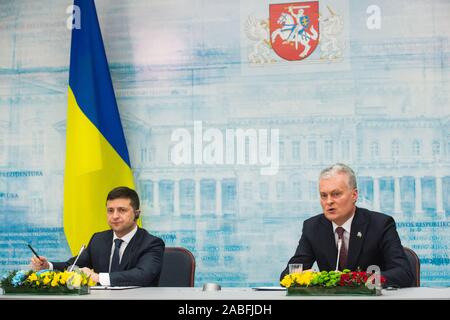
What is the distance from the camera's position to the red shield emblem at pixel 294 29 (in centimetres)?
542

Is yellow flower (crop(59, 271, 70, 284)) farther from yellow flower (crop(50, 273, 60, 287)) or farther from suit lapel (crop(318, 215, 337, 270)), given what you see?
suit lapel (crop(318, 215, 337, 270))

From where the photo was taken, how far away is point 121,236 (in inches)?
166

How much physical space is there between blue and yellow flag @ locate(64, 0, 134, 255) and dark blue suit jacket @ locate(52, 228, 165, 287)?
1057 millimetres

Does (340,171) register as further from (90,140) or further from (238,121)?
(90,140)

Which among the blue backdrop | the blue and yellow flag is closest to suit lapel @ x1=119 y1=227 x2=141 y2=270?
the blue and yellow flag

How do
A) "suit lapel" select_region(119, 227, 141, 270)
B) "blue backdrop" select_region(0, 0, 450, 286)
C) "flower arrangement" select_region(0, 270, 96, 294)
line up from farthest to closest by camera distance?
"blue backdrop" select_region(0, 0, 450, 286) < "suit lapel" select_region(119, 227, 141, 270) < "flower arrangement" select_region(0, 270, 96, 294)

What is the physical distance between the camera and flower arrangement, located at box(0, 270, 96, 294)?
2.97m

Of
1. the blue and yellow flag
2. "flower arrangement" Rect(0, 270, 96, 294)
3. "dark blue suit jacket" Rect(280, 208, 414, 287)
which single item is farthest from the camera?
the blue and yellow flag

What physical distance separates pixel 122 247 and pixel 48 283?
1194 millimetres

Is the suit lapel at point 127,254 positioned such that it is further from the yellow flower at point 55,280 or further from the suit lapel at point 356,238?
the suit lapel at point 356,238

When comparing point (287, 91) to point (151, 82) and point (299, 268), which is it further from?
point (299, 268)

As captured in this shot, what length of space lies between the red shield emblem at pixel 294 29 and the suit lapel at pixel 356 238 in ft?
6.24
